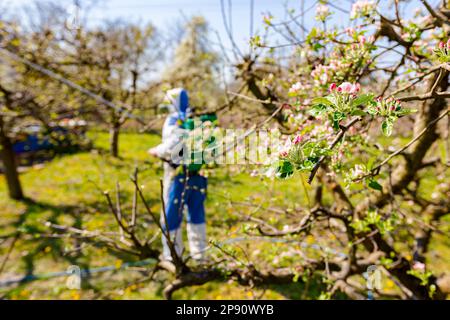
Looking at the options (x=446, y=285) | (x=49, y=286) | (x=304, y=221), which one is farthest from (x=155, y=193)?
(x=446, y=285)

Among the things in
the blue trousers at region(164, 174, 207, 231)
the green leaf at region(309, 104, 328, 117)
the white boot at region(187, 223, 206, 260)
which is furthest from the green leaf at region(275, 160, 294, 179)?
the white boot at region(187, 223, 206, 260)

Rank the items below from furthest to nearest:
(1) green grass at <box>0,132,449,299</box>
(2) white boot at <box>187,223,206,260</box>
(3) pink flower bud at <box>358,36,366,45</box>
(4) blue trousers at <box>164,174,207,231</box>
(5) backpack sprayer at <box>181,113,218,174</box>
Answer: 1. (2) white boot at <box>187,223,206,260</box>
2. (4) blue trousers at <box>164,174,207,231</box>
3. (1) green grass at <box>0,132,449,299</box>
4. (5) backpack sprayer at <box>181,113,218,174</box>
5. (3) pink flower bud at <box>358,36,366,45</box>

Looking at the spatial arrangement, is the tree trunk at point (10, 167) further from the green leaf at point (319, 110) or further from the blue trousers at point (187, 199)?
the green leaf at point (319, 110)

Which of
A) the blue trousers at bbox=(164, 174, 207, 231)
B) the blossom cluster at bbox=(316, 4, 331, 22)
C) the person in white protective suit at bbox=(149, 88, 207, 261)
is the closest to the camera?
the blossom cluster at bbox=(316, 4, 331, 22)

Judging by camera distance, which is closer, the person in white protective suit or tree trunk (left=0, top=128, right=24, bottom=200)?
the person in white protective suit

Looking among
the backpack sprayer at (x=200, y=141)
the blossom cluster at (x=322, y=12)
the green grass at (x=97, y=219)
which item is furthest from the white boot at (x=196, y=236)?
the blossom cluster at (x=322, y=12)

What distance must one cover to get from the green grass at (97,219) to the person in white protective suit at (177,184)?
0.65 feet

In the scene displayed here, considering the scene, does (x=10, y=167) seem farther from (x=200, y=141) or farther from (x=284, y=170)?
(x=284, y=170)

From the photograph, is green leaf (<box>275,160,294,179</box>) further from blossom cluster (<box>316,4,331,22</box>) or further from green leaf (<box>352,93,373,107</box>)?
blossom cluster (<box>316,4,331,22</box>)

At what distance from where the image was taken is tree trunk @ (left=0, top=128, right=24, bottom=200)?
550 cm

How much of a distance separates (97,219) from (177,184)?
247 centimetres

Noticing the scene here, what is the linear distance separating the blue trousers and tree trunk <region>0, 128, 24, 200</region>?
3993mm

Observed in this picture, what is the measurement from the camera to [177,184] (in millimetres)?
3455

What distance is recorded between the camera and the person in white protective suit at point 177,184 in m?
3.07
